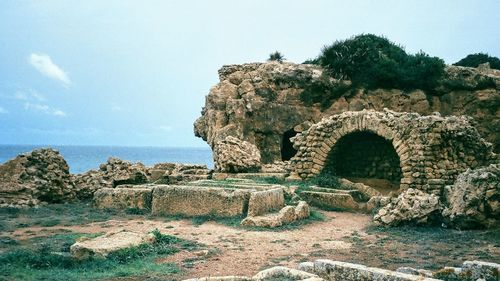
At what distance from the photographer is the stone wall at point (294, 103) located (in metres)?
22.2

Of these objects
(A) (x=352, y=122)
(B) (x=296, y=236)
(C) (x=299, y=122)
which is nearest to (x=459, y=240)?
(B) (x=296, y=236)

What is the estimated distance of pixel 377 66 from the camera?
23.9 meters

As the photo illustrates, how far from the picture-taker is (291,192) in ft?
42.4

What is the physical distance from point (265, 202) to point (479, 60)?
1059 inches

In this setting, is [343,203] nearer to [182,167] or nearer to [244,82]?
[182,167]

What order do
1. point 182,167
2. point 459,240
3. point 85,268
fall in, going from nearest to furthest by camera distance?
point 85,268
point 459,240
point 182,167

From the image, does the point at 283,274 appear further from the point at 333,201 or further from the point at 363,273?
the point at 333,201

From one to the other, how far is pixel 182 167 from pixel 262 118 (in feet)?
18.0

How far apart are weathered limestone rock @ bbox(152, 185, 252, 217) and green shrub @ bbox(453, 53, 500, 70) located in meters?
26.1

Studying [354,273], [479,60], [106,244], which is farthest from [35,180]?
[479,60]

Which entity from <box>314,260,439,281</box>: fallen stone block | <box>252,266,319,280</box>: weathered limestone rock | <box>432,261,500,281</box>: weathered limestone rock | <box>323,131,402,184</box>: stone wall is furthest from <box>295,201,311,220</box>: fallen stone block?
<box>432,261,500,281</box>: weathered limestone rock

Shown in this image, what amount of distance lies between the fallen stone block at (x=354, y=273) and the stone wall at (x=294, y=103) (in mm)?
16655

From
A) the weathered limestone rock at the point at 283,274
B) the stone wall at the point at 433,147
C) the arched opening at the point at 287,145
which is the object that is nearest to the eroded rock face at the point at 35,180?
the weathered limestone rock at the point at 283,274

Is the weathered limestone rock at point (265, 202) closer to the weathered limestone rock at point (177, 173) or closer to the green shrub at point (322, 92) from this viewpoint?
the weathered limestone rock at point (177, 173)
